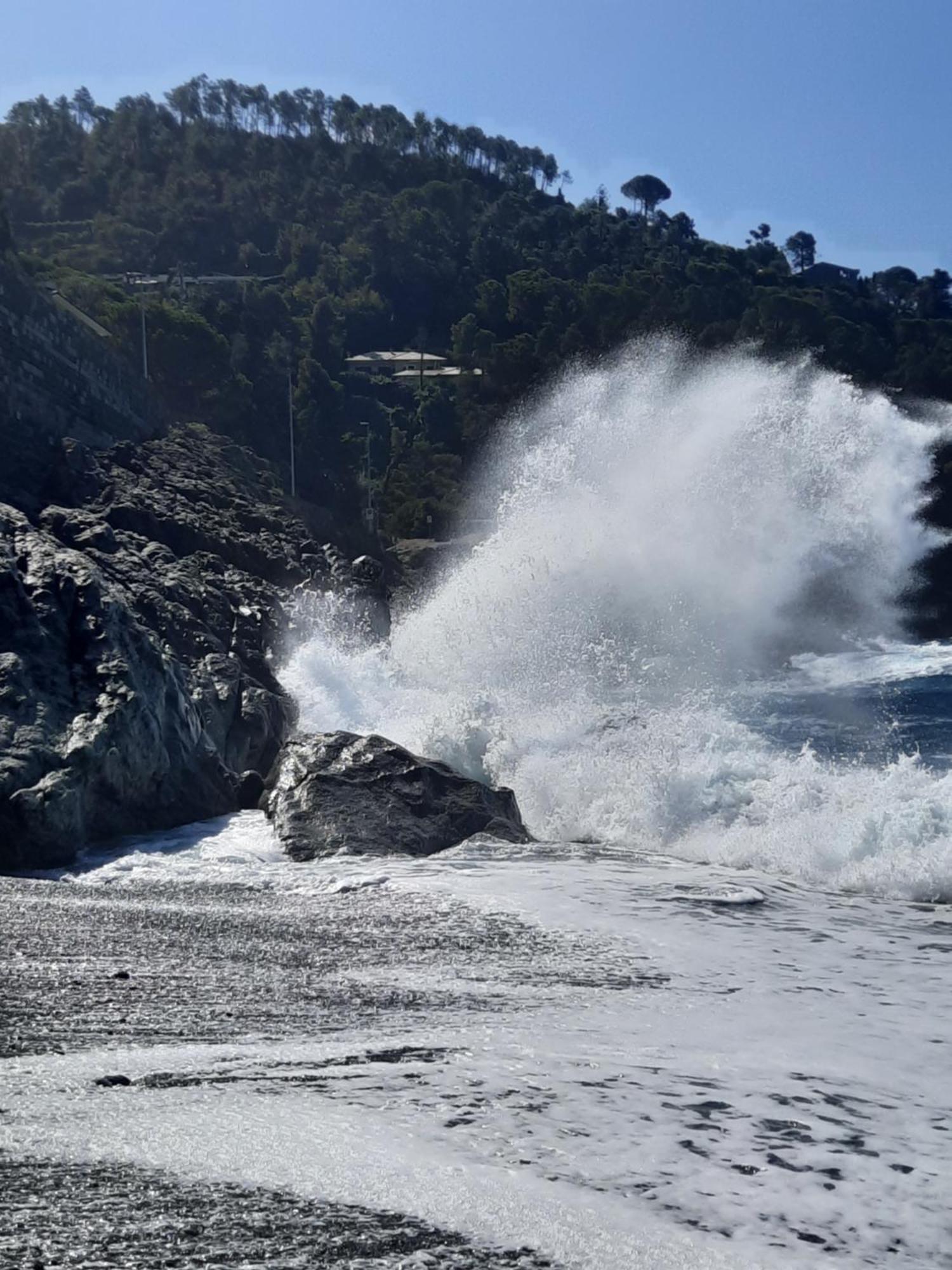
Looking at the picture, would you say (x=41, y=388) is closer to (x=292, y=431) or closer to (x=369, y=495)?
(x=369, y=495)

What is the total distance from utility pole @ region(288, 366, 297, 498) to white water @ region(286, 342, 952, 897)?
13.5 metres

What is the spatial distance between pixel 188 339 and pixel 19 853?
50.8 m

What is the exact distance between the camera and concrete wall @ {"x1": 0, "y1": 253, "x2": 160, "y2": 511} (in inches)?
843

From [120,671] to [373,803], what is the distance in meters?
2.72

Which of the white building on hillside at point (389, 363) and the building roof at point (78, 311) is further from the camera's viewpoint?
the white building on hillside at point (389, 363)

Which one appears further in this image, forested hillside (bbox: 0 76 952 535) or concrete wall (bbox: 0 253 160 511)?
forested hillside (bbox: 0 76 952 535)

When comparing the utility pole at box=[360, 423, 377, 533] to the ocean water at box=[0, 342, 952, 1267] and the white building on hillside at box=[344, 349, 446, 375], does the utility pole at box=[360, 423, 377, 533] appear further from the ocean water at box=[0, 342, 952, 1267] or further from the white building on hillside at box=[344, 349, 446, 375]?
the ocean water at box=[0, 342, 952, 1267]

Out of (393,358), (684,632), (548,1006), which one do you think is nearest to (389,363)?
(393,358)

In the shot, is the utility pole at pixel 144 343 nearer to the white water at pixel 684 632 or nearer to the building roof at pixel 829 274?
the white water at pixel 684 632

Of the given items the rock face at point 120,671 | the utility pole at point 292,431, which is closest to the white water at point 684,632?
the rock face at point 120,671

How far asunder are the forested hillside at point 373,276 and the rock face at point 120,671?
98.0 ft

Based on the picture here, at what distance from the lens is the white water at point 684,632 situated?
14.5 meters

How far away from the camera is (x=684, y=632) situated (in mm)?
→ 33062

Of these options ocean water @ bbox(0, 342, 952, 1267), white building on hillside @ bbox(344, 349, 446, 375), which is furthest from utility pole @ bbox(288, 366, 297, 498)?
ocean water @ bbox(0, 342, 952, 1267)
